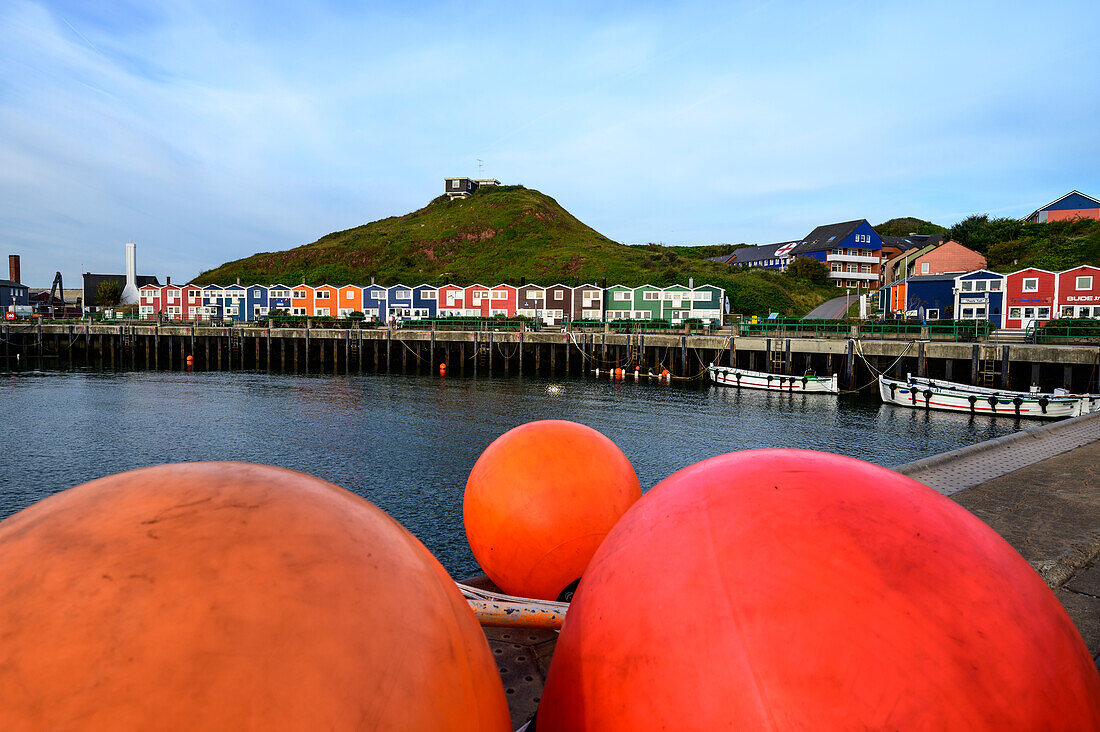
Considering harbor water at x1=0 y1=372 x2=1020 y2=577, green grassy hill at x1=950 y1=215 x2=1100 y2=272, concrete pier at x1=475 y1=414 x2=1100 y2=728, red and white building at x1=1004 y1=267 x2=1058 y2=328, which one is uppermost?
green grassy hill at x1=950 y1=215 x2=1100 y2=272

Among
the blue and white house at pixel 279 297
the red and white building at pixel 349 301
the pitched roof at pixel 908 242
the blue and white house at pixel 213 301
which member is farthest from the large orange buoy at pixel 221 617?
the pitched roof at pixel 908 242

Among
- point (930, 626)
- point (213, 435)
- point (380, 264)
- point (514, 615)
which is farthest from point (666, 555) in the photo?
point (380, 264)

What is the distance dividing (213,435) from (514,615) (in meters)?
20.2

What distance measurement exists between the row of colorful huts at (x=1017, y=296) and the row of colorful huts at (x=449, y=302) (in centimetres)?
1762

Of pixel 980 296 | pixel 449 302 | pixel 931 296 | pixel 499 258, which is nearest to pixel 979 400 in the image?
pixel 980 296

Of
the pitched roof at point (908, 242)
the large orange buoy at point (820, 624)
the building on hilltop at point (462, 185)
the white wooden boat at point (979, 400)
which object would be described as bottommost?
the white wooden boat at point (979, 400)

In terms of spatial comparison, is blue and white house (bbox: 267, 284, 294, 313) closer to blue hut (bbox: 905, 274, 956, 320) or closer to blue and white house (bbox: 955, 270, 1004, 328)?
blue hut (bbox: 905, 274, 956, 320)

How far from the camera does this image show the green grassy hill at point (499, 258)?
7944 centimetres

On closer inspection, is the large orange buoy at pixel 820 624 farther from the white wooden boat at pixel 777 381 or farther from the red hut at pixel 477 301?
the red hut at pixel 477 301

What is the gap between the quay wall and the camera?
31.0m

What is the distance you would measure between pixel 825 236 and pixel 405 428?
82.9 meters

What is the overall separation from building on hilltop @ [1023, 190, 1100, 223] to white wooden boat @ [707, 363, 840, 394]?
180 feet

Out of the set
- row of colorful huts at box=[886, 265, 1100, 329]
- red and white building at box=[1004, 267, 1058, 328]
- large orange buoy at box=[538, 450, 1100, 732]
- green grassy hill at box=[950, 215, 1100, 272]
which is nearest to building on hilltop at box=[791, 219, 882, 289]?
green grassy hill at box=[950, 215, 1100, 272]

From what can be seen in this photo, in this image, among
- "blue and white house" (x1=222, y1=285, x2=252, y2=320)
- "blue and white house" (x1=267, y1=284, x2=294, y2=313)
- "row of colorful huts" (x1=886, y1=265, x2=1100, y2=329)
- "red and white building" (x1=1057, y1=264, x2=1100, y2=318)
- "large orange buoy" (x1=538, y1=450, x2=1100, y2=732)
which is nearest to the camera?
"large orange buoy" (x1=538, y1=450, x2=1100, y2=732)
